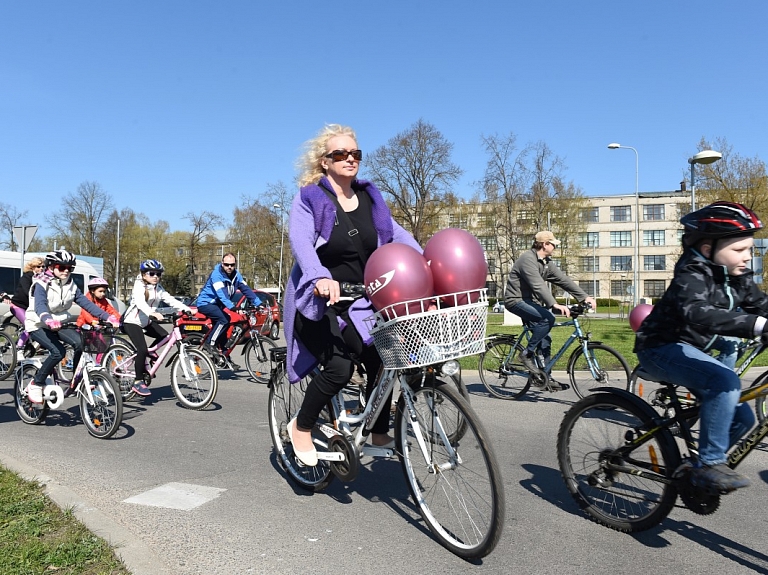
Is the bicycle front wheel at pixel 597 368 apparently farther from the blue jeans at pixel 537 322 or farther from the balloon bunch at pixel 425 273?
the balloon bunch at pixel 425 273

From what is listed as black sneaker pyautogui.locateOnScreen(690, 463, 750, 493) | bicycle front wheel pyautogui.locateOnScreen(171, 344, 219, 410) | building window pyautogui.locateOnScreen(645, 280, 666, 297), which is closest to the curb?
black sneaker pyautogui.locateOnScreen(690, 463, 750, 493)

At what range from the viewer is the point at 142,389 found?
7926mm

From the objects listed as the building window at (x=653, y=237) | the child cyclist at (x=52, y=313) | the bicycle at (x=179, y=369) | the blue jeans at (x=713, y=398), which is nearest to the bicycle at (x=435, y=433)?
the blue jeans at (x=713, y=398)

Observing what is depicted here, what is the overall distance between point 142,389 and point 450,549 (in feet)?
19.0

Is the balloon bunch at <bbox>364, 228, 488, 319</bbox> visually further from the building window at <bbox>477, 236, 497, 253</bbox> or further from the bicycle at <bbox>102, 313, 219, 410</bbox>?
the building window at <bbox>477, 236, 497, 253</bbox>

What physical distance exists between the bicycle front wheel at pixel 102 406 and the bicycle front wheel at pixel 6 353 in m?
6.01

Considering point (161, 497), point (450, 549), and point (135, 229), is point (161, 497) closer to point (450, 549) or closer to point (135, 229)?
point (450, 549)

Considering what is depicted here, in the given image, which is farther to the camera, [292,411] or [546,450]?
[546,450]

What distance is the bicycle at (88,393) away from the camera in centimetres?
603

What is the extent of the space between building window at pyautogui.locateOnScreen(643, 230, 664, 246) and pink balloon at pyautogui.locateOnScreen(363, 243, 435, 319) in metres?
90.7

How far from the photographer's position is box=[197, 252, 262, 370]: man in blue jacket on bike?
9500 millimetres

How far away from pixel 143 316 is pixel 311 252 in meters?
5.32

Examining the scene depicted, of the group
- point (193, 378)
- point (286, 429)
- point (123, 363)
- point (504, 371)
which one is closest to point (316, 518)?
point (286, 429)

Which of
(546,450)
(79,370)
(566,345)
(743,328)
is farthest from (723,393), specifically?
(79,370)
